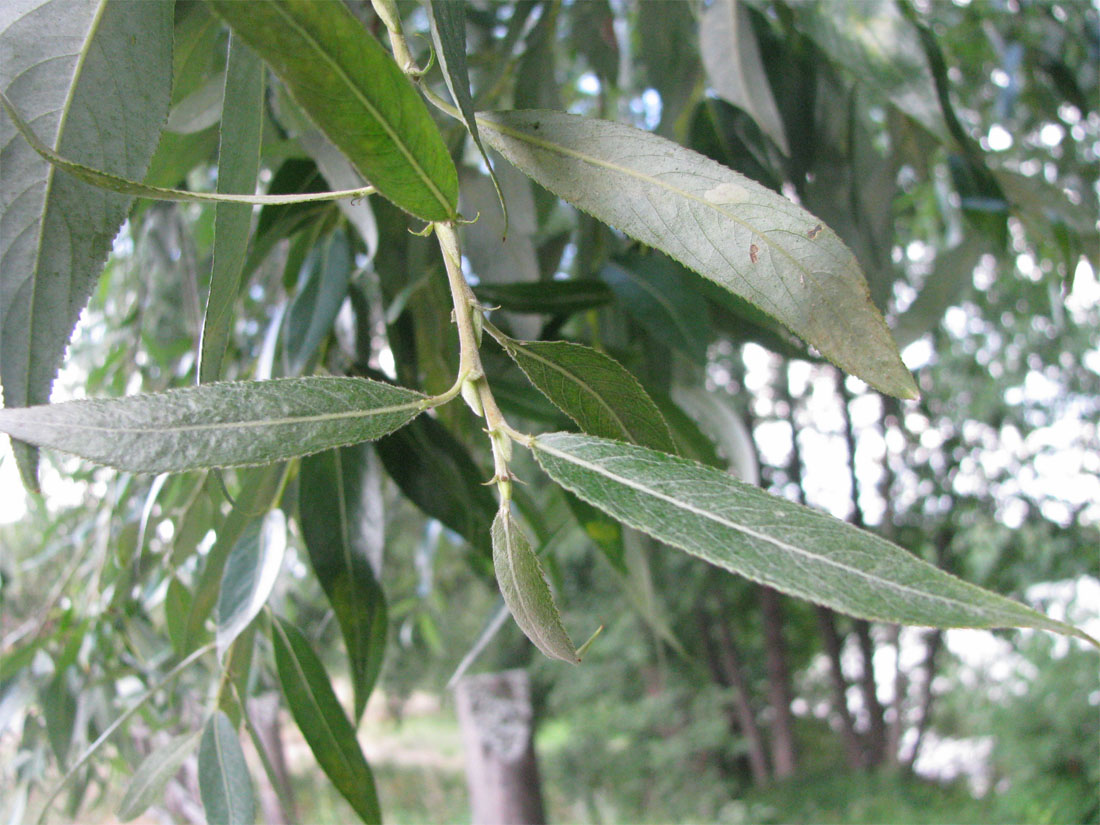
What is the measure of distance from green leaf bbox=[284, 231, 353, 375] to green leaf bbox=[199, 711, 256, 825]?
18 cm

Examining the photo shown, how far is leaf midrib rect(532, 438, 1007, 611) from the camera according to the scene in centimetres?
19

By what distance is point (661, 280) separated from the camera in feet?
1.62

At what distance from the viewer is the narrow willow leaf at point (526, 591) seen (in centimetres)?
22

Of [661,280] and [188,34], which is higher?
[188,34]

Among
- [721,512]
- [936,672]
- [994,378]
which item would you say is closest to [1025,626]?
[721,512]

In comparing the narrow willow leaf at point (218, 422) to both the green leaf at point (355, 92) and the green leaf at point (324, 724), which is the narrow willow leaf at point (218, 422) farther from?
the green leaf at point (324, 724)

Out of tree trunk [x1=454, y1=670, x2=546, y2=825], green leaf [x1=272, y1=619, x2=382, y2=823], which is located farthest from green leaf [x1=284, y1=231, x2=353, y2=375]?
tree trunk [x1=454, y1=670, x2=546, y2=825]

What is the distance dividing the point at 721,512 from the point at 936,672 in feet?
15.0

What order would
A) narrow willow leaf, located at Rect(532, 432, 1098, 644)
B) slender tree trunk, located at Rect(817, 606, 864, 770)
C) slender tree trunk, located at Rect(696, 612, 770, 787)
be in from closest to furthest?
narrow willow leaf, located at Rect(532, 432, 1098, 644) → slender tree trunk, located at Rect(817, 606, 864, 770) → slender tree trunk, located at Rect(696, 612, 770, 787)

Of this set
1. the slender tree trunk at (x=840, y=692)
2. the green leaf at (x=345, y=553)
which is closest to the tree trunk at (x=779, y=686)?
the slender tree trunk at (x=840, y=692)

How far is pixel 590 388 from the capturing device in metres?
0.29

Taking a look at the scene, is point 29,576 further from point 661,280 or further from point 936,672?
point 936,672

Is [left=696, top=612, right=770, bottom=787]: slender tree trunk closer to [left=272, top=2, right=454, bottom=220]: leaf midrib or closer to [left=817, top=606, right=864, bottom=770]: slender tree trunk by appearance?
[left=817, top=606, right=864, bottom=770]: slender tree trunk

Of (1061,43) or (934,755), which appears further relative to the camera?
(934,755)
